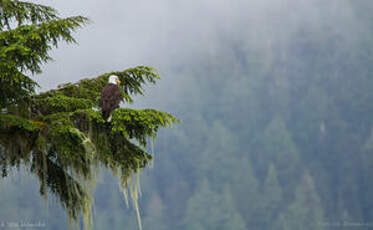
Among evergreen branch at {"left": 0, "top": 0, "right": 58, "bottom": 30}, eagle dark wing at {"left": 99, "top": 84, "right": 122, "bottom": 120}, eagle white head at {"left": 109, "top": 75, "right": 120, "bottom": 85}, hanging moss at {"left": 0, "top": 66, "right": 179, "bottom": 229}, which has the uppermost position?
evergreen branch at {"left": 0, "top": 0, "right": 58, "bottom": 30}

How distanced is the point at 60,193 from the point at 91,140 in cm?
108

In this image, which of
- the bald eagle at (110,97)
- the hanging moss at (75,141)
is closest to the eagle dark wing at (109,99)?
the bald eagle at (110,97)

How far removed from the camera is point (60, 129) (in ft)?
17.6

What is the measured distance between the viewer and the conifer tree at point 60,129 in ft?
18.0

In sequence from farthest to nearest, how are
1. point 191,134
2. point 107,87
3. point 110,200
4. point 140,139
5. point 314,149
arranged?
1. point 191,134
2. point 314,149
3. point 110,200
4. point 107,87
5. point 140,139

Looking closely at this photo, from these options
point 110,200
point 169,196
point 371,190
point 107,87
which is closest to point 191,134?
point 169,196

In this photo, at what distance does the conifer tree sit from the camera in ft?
18.0

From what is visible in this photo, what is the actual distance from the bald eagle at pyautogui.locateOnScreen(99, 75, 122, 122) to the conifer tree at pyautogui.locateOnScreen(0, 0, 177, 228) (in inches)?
6.6

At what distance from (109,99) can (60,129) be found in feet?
3.98

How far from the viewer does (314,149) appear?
175m

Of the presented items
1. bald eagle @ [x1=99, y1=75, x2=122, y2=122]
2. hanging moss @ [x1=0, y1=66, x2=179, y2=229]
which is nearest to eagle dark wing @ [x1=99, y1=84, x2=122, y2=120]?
bald eagle @ [x1=99, y1=75, x2=122, y2=122]

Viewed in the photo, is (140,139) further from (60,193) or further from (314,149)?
(314,149)

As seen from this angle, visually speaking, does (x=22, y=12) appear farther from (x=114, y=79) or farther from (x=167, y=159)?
(x=167, y=159)

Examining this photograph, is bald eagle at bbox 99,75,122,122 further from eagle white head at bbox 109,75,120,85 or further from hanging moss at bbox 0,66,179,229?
hanging moss at bbox 0,66,179,229
